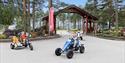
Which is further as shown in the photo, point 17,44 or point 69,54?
point 17,44

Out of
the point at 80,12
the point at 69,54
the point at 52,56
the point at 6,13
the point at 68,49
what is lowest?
the point at 52,56

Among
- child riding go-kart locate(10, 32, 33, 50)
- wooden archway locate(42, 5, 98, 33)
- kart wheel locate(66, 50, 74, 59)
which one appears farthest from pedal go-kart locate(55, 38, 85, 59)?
wooden archway locate(42, 5, 98, 33)

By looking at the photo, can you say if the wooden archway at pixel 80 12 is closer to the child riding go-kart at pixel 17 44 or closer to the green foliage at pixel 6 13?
the green foliage at pixel 6 13

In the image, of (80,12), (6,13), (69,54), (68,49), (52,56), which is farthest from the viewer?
(80,12)

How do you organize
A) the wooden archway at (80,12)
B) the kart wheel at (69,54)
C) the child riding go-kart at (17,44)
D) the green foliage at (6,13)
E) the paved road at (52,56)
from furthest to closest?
the wooden archway at (80,12)
the green foliage at (6,13)
the child riding go-kart at (17,44)
the kart wheel at (69,54)
the paved road at (52,56)

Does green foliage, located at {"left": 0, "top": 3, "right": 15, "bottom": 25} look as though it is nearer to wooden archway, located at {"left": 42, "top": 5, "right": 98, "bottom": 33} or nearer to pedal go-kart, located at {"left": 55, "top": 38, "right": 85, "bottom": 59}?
wooden archway, located at {"left": 42, "top": 5, "right": 98, "bottom": 33}

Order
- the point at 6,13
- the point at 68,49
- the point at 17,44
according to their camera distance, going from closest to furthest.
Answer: the point at 68,49 < the point at 17,44 < the point at 6,13

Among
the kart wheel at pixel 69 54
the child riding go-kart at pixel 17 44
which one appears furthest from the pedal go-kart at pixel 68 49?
the child riding go-kart at pixel 17 44

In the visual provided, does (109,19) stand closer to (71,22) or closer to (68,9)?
(68,9)

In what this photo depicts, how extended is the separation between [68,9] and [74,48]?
23.6m

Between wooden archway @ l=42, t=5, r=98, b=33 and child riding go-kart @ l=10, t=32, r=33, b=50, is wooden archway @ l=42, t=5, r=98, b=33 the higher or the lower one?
the higher one

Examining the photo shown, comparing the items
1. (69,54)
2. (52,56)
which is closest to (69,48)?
(69,54)

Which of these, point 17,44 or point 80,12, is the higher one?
point 80,12

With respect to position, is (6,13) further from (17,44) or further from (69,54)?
(69,54)
